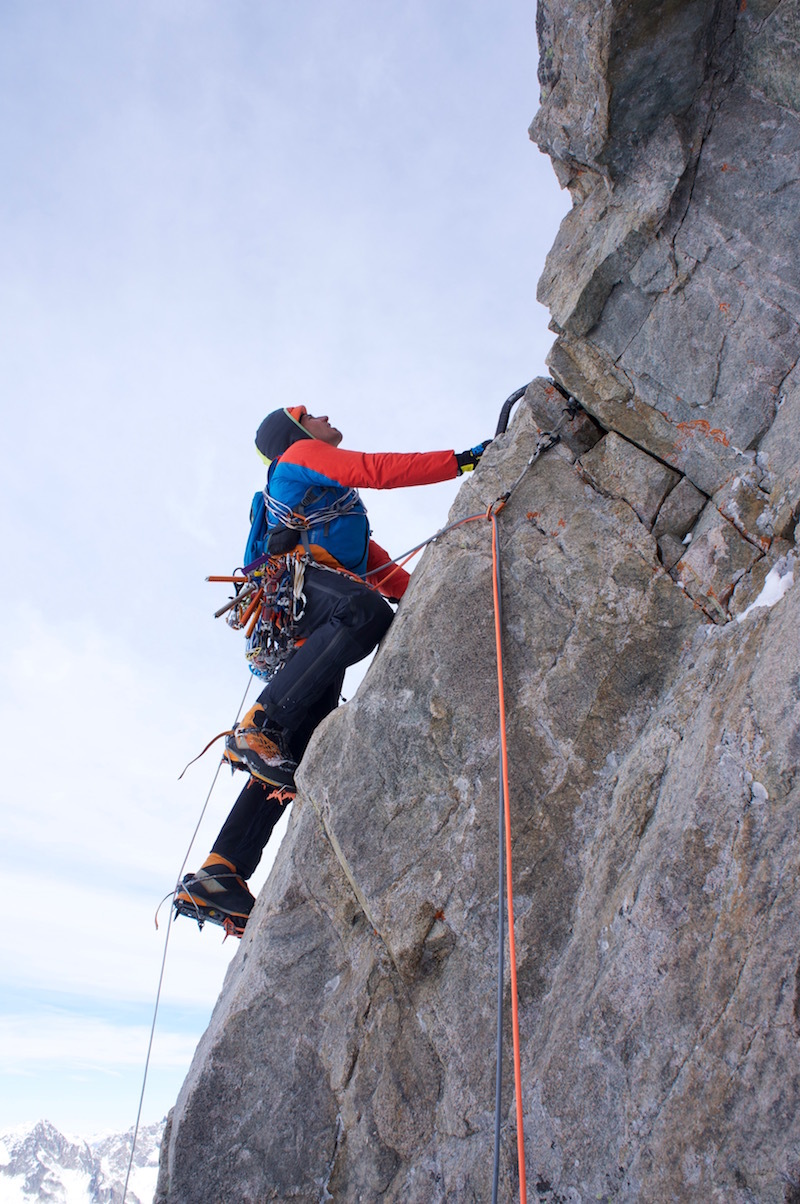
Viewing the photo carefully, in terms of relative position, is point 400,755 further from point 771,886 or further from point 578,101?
point 578,101

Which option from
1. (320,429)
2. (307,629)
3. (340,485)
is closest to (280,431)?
(320,429)

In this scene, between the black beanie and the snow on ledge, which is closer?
the snow on ledge

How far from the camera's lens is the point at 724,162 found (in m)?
4.02

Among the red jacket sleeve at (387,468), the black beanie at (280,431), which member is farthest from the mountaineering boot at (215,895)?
the black beanie at (280,431)

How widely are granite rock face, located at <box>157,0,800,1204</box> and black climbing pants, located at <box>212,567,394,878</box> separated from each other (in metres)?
0.54

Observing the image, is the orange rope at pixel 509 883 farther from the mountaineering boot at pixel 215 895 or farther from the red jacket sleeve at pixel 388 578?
the mountaineering boot at pixel 215 895

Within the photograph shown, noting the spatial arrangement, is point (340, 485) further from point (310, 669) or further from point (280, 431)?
point (310, 669)

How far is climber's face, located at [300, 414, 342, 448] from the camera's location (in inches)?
237

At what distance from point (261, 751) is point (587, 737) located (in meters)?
2.28

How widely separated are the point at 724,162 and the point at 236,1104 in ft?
17.7

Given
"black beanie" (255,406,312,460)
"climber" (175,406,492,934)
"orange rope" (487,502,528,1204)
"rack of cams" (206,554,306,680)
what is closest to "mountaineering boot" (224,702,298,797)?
"climber" (175,406,492,934)

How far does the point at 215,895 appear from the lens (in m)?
5.10

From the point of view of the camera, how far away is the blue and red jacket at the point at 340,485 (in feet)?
17.1

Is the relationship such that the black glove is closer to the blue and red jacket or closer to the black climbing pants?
the blue and red jacket
